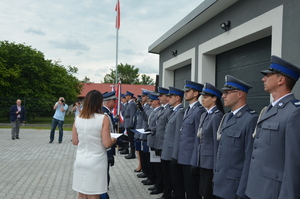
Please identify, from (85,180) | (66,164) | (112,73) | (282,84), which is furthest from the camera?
(112,73)

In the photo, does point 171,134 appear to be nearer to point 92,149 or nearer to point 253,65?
point 92,149

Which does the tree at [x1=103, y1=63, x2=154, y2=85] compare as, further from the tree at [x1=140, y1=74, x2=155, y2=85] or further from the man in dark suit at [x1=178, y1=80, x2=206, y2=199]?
the man in dark suit at [x1=178, y1=80, x2=206, y2=199]

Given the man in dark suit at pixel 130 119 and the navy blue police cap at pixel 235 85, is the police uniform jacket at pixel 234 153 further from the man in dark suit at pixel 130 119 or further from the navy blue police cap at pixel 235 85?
the man in dark suit at pixel 130 119

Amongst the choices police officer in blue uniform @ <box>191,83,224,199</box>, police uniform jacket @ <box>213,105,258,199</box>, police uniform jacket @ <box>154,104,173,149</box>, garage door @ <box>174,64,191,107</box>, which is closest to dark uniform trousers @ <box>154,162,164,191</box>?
police uniform jacket @ <box>154,104,173,149</box>

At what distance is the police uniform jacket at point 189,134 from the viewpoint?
4340 millimetres

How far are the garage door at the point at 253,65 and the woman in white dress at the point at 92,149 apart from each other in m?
3.75

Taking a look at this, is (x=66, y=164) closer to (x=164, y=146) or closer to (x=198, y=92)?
(x=164, y=146)

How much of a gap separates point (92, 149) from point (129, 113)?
20.7 feet

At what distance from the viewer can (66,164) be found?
866 centimetres

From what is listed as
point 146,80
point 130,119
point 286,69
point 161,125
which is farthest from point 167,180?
point 146,80

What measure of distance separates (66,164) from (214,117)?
243 inches

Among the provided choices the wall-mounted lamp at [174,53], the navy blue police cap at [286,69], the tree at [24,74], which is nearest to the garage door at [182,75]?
the wall-mounted lamp at [174,53]

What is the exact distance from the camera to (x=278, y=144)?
2.36 metres

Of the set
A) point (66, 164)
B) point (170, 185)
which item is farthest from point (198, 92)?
point (66, 164)
